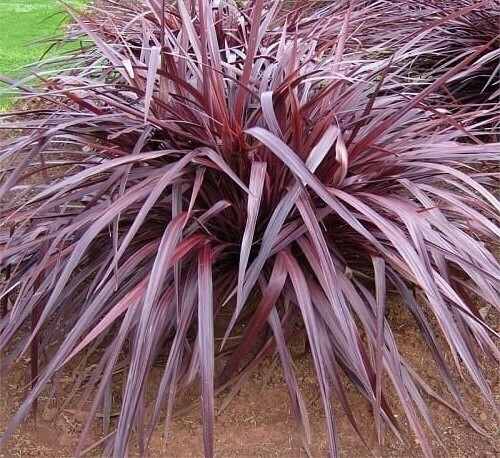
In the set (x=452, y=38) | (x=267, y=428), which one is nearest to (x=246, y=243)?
(x=267, y=428)

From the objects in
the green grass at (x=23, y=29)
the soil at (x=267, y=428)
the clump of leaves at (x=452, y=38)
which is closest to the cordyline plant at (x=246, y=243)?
the soil at (x=267, y=428)

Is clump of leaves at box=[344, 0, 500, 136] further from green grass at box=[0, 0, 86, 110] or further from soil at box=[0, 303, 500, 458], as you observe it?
green grass at box=[0, 0, 86, 110]

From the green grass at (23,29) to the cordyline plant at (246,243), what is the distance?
2240 millimetres

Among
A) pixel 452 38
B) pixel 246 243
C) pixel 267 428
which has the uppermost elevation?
pixel 246 243

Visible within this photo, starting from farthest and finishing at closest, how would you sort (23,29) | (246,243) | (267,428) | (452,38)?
(23,29) → (452,38) → (267,428) → (246,243)

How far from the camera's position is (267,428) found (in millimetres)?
1614

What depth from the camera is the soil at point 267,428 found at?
1.57m

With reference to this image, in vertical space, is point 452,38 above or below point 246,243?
below

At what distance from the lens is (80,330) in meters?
1.41

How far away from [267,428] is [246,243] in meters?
0.52

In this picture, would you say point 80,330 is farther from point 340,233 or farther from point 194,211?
point 340,233

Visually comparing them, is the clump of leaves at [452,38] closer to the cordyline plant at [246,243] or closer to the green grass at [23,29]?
the cordyline plant at [246,243]

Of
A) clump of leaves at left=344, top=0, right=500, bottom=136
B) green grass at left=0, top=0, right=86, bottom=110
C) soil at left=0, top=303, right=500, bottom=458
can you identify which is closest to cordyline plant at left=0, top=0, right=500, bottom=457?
soil at left=0, top=303, right=500, bottom=458

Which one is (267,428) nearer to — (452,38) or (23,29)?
(452,38)
